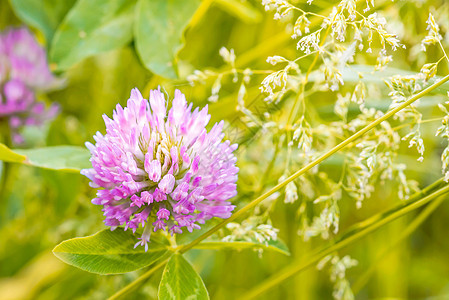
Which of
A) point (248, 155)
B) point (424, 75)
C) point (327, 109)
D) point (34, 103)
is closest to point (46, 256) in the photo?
point (34, 103)

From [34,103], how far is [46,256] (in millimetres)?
233

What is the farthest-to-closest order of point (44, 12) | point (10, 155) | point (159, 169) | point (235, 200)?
point (44, 12), point (235, 200), point (10, 155), point (159, 169)

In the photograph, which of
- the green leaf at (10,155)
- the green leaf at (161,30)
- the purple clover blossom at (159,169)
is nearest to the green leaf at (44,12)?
the green leaf at (161,30)

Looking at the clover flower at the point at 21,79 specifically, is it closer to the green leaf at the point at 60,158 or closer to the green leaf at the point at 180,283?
the green leaf at the point at 60,158

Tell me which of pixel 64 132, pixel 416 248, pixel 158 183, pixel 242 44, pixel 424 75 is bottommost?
pixel 416 248

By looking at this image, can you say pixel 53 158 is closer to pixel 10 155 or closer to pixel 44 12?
pixel 10 155

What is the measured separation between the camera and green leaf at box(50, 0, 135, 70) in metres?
0.68

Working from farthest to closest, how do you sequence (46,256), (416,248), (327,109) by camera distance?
(416,248), (46,256), (327,109)

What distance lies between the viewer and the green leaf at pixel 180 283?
0.44m

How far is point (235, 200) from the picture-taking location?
633 millimetres

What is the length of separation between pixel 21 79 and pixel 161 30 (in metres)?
0.25

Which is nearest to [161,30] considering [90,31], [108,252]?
[90,31]

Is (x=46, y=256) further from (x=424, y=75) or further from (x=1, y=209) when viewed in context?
(x=424, y=75)

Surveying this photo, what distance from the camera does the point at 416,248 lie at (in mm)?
1098
